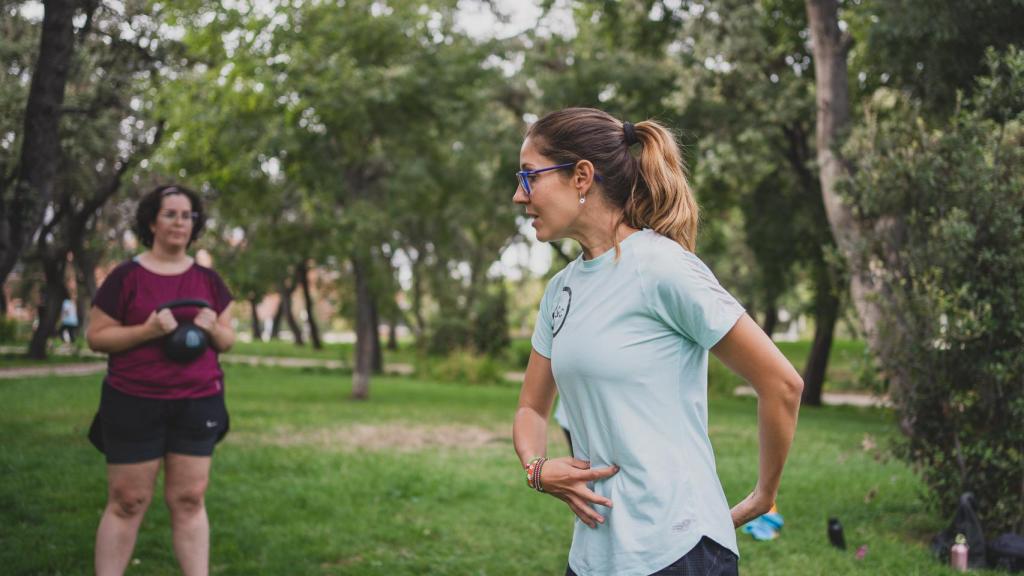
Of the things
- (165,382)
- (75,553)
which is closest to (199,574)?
(165,382)

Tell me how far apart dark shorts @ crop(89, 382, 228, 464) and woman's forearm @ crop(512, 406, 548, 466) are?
2.33m

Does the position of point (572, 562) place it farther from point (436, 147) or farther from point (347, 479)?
point (436, 147)

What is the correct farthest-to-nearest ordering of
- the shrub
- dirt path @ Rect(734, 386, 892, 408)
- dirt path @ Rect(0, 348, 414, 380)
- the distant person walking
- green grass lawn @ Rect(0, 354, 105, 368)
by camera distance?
1. the distant person walking
2. the shrub
3. green grass lawn @ Rect(0, 354, 105, 368)
4. dirt path @ Rect(734, 386, 892, 408)
5. dirt path @ Rect(0, 348, 414, 380)

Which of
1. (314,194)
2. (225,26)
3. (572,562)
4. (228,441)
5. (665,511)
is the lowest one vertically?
(228,441)

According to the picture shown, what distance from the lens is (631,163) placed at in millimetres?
2355

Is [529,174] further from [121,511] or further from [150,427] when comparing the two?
[121,511]

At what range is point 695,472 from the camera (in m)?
2.16

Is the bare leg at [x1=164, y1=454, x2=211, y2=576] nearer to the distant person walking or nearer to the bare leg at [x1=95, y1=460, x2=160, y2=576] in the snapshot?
the bare leg at [x1=95, y1=460, x2=160, y2=576]

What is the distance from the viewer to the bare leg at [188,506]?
4414 millimetres

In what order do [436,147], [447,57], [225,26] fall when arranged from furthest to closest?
[436,147] < [447,57] < [225,26]

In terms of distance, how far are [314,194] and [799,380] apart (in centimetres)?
1696

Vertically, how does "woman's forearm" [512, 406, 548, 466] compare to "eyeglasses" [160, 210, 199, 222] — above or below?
below

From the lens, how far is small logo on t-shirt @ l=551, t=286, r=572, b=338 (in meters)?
2.35

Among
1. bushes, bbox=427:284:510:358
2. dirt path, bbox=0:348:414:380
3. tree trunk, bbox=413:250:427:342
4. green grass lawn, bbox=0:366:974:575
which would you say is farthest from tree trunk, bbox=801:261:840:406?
tree trunk, bbox=413:250:427:342
